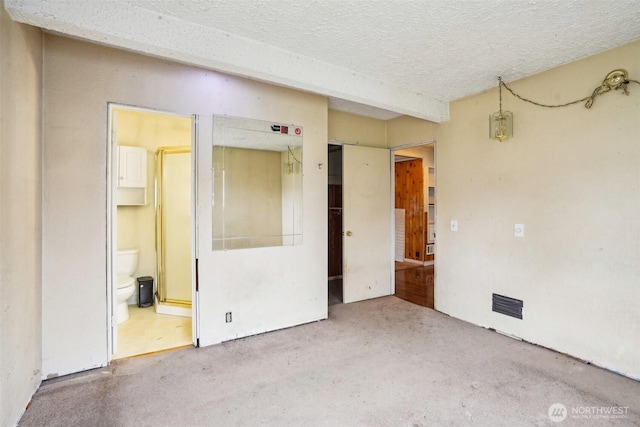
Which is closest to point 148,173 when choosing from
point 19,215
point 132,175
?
point 132,175

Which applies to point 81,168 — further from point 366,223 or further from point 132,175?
point 366,223

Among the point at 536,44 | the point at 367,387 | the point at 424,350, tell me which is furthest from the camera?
the point at 424,350

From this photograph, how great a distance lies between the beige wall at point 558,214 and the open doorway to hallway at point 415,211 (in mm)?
2700

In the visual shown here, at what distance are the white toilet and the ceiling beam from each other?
2.34 m

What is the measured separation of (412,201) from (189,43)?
560 centimetres

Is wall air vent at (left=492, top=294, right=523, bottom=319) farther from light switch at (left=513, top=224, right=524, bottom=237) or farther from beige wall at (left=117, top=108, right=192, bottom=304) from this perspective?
beige wall at (left=117, top=108, right=192, bottom=304)

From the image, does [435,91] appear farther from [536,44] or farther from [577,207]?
[577,207]

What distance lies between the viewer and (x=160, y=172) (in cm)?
374

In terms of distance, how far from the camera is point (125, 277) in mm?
3418

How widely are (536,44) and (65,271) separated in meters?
3.73

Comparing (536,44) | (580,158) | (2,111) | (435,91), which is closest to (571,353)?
(580,158)

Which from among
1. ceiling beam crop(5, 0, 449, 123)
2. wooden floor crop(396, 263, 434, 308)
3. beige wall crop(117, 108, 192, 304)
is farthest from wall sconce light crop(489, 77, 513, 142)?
beige wall crop(117, 108, 192, 304)

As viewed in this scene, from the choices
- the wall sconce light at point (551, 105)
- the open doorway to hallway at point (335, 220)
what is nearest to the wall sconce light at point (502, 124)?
the wall sconce light at point (551, 105)

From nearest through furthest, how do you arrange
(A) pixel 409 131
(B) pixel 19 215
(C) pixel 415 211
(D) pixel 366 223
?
1. (B) pixel 19 215
2. (A) pixel 409 131
3. (D) pixel 366 223
4. (C) pixel 415 211
